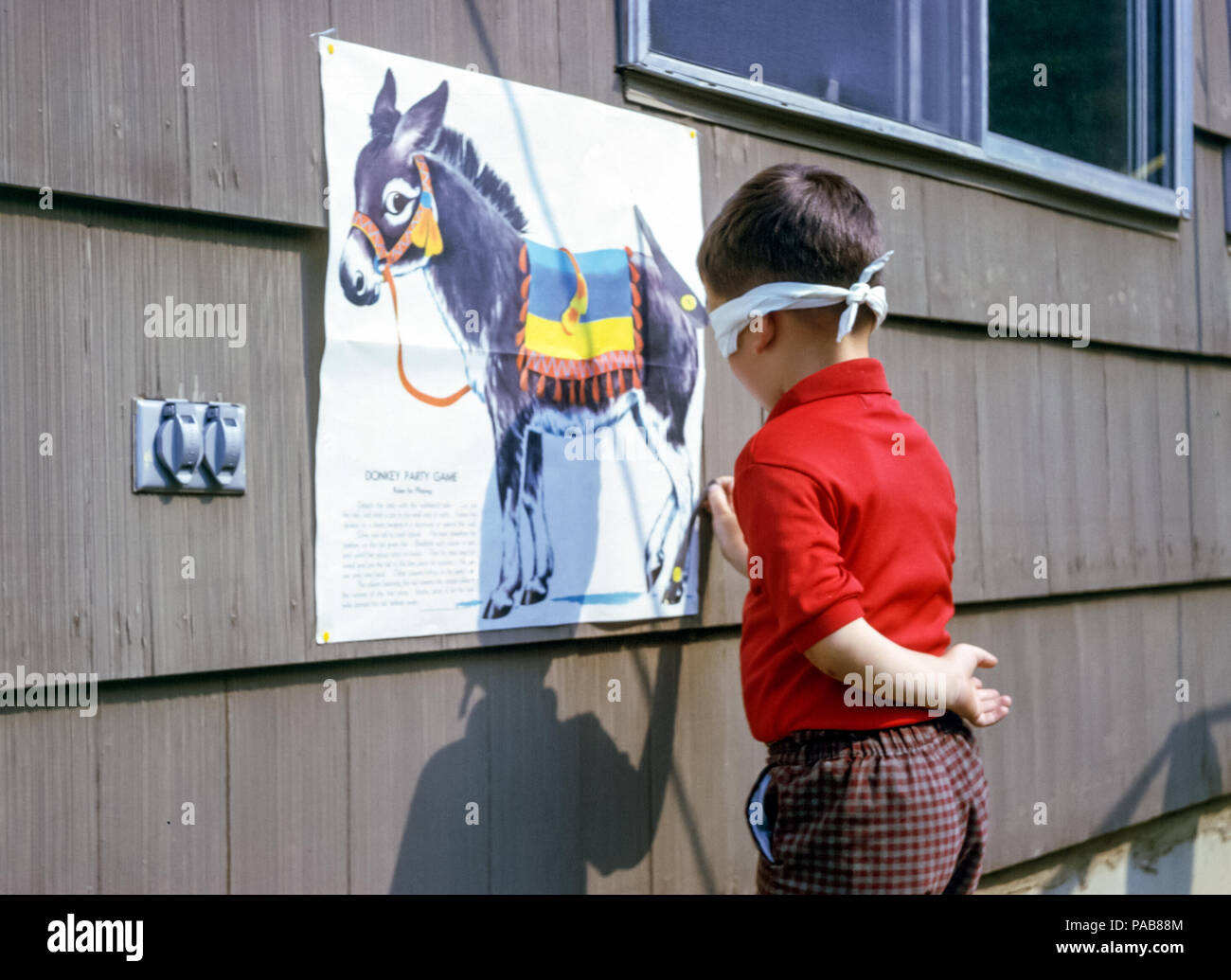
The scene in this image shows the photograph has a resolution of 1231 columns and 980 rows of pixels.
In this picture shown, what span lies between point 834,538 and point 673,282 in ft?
2.66

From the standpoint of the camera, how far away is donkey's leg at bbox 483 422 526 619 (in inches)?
72.7

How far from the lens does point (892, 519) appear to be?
154 cm

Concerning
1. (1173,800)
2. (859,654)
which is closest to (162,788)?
(859,654)

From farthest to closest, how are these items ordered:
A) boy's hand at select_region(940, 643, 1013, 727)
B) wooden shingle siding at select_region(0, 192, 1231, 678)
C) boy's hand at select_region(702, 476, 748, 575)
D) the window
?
the window < boy's hand at select_region(702, 476, 748, 575) < boy's hand at select_region(940, 643, 1013, 727) < wooden shingle siding at select_region(0, 192, 1231, 678)

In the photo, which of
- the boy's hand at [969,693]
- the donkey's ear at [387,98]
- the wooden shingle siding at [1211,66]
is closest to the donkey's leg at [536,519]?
the donkey's ear at [387,98]

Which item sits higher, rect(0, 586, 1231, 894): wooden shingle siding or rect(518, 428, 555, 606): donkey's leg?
rect(518, 428, 555, 606): donkey's leg

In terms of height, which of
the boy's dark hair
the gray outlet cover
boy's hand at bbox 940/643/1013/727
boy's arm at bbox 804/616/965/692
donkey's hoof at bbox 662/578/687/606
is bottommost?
boy's hand at bbox 940/643/1013/727

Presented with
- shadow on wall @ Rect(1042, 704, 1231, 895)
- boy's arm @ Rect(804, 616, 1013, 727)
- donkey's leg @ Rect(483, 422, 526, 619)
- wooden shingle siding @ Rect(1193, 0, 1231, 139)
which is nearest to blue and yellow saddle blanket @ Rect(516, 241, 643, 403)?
donkey's leg @ Rect(483, 422, 526, 619)

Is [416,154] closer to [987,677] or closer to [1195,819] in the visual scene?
[987,677]

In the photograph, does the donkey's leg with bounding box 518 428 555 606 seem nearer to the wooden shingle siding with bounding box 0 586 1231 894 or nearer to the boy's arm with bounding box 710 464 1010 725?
the wooden shingle siding with bounding box 0 586 1231 894

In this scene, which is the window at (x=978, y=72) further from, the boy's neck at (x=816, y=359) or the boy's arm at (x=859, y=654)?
the boy's arm at (x=859, y=654)

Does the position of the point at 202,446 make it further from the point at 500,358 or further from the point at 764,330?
the point at 764,330

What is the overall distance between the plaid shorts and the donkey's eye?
0.98m
